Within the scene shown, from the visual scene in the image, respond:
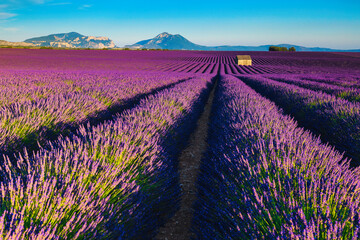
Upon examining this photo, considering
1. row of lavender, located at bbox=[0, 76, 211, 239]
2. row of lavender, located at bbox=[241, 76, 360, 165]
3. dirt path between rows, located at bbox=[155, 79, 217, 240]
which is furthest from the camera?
row of lavender, located at bbox=[241, 76, 360, 165]

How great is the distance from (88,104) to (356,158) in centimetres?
502

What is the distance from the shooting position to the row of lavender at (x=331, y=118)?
3702 mm

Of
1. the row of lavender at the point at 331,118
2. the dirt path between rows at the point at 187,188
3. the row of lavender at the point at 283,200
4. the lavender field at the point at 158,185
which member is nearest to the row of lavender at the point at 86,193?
the lavender field at the point at 158,185

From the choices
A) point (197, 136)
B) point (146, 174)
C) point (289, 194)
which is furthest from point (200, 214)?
point (197, 136)

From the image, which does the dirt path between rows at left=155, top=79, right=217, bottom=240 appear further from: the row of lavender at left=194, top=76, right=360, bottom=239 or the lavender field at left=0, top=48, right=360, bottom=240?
the row of lavender at left=194, top=76, right=360, bottom=239

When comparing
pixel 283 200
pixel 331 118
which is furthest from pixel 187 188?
pixel 331 118

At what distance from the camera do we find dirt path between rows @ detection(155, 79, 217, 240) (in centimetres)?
203

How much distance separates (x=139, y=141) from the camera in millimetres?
2457

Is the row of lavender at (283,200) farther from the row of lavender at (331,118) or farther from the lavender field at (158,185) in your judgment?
the row of lavender at (331,118)

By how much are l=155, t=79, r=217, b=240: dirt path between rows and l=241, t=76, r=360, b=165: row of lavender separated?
239 cm

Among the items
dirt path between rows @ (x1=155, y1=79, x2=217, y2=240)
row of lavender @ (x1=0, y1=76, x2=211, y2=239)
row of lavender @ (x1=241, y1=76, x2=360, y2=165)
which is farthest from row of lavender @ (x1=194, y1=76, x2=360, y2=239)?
row of lavender @ (x1=241, y1=76, x2=360, y2=165)

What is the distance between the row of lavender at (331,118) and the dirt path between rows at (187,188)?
2.39 meters

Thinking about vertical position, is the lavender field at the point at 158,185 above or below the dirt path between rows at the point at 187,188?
above

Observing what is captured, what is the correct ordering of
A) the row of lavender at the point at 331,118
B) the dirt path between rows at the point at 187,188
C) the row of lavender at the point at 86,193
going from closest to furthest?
the row of lavender at the point at 86,193 → the dirt path between rows at the point at 187,188 → the row of lavender at the point at 331,118
